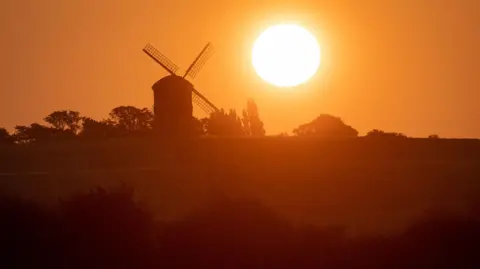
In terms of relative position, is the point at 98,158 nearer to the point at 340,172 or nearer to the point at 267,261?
the point at 340,172

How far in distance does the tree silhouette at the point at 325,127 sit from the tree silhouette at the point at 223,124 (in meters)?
6.13

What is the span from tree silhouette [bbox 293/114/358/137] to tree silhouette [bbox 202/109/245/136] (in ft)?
20.1

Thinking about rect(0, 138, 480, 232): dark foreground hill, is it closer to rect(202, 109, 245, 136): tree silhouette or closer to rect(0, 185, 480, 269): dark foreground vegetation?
rect(0, 185, 480, 269): dark foreground vegetation

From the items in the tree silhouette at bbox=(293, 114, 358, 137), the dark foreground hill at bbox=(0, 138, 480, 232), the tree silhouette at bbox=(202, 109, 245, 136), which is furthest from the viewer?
the tree silhouette at bbox=(293, 114, 358, 137)

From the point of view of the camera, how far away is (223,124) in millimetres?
62438

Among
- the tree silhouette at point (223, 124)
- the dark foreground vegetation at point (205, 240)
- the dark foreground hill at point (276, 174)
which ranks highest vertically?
the tree silhouette at point (223, 124)

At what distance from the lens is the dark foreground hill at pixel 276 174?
40.0 m

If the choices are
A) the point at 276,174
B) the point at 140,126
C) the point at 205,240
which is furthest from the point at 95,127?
the point at 205,240

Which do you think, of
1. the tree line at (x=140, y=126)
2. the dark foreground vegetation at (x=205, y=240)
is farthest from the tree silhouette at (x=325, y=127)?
the dark foreground vegetation at (x=205, y=240)

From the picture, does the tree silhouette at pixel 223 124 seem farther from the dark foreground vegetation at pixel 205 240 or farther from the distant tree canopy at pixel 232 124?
the dark foreground vegetation at pixel 205 240

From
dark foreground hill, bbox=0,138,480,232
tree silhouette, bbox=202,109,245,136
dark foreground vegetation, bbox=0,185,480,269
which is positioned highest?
tree silhouette, bbox=202,109,245,136

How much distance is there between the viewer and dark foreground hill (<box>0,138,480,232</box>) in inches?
1574

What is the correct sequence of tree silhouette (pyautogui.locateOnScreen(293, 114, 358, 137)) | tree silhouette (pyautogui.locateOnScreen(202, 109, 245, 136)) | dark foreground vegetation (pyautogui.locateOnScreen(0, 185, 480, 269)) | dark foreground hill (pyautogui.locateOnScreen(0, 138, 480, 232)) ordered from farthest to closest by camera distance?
tree silhouette (pyautogui.locateOnScreen(293, 114, 358, 137)) < tree silhouette (pyautogui.locateOnScreen(202, 109, 245, 136)) < dark foreground hill (pyautogui.locateOnScreen(0, 138, 480, 232)) < dark foreground vegetation (pyautogui.locateOnScreen(0, 185, 480, 269))

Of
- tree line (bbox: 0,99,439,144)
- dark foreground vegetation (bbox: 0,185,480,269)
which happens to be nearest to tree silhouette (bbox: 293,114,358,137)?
tree line (bbox: 0,99,439,144)
